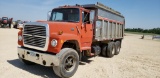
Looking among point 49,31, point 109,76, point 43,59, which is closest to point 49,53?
point 43,59

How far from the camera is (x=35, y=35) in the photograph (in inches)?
250

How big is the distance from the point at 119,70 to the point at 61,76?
10.2 ft

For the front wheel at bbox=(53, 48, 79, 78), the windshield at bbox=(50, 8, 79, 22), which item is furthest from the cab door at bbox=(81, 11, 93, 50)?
the front wheel at bbox=(53, 48, 79, 78)

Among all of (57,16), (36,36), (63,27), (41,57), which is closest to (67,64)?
(41,57)

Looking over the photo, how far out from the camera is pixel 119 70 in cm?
805

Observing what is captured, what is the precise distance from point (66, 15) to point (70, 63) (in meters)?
2.31

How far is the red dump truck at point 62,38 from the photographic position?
601 centimetres

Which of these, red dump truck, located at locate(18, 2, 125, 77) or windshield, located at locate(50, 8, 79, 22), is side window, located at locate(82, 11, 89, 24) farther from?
windshield, located at locate(50, 8, 79, 22)

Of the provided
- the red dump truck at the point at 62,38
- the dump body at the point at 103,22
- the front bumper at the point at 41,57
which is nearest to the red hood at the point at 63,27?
the red dump truck at the point at 62,38

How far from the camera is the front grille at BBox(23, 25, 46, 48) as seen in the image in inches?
241

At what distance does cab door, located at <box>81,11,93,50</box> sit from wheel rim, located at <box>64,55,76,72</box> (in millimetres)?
1142

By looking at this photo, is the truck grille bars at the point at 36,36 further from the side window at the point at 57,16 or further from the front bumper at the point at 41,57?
the side window at the point at 57,16

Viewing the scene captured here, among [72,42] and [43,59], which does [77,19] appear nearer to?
[72,42]

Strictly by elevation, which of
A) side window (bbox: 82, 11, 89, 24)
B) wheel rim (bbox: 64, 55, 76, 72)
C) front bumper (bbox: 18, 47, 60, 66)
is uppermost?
side window (bbox: 82, 11, 89, 24)
